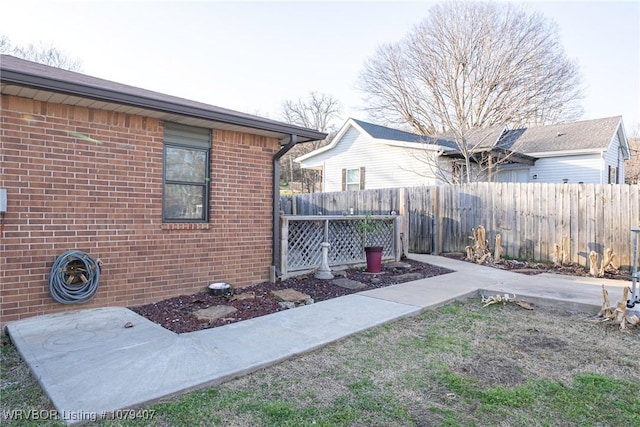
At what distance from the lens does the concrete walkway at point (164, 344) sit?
9.00 ft

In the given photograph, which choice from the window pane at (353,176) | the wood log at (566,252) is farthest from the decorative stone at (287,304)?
the window pane at (353,176)

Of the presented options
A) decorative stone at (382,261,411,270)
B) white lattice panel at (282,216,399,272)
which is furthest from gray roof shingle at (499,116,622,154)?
decorative stone at (382,261,411,270)

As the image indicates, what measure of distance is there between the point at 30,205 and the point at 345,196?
9.84 m

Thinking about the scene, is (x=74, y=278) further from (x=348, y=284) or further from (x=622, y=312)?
(x=622, y=312)

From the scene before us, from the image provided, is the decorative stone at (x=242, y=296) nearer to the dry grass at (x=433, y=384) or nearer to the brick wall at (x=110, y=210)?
the brick wall at (x=110, y=210)

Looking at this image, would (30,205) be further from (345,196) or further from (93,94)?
(345,196)

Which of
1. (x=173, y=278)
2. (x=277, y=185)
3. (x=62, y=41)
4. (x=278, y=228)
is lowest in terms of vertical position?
(x=173, y=278)

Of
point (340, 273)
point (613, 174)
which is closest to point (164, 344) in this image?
point (340, 273)

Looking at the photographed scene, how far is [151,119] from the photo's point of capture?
5.19 meters

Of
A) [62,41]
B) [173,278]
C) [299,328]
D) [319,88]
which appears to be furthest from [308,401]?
[319,88]

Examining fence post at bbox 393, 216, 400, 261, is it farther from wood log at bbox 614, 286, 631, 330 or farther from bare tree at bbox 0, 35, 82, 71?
bare tree at bbox 0, 35, 82, 71

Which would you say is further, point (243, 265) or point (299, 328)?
point (243, 265)

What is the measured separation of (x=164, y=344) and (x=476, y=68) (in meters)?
19.9

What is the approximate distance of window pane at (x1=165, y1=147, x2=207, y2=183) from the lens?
5438 mm
